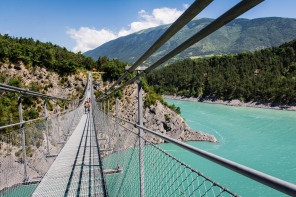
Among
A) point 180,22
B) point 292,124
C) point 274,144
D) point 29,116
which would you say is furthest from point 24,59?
point 292,124

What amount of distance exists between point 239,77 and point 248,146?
38.7m

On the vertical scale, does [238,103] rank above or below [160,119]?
above

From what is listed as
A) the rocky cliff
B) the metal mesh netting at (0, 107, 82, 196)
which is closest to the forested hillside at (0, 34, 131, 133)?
the rocky cliff

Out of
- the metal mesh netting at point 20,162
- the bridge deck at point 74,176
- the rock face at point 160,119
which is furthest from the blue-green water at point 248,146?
the metal mesh netting at point 20,162

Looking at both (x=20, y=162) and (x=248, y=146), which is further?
(x=248, y=146)

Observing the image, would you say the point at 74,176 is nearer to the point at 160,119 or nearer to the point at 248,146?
the point at 160,119

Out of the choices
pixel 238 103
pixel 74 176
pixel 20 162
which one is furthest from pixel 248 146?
pixel 20 162

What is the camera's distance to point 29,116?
24.3 meters

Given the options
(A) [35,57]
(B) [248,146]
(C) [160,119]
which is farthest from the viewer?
(A) [35,57]

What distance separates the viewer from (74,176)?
2.75 m

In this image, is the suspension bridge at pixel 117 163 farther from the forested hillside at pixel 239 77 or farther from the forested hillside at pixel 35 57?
the forested hillside at pixel 239 77

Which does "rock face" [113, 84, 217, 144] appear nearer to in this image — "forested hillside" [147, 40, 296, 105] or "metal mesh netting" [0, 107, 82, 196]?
"metal mesh netting" [0, 107, 82, 196]

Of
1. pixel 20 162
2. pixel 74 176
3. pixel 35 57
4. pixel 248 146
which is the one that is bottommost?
pixel 248 146

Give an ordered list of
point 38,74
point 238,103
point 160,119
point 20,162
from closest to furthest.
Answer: point 20,162, point 160,119, point 38,74, point 238,103
